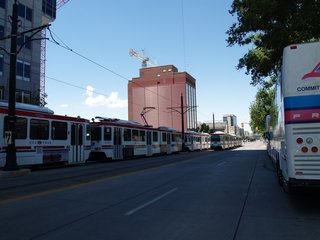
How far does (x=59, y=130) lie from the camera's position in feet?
70.0

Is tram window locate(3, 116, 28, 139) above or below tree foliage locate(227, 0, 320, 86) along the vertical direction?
below

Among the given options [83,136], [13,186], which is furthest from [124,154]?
[13,186]

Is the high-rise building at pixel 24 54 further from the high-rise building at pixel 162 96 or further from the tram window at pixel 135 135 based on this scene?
the high-rise building at pixel 162 96

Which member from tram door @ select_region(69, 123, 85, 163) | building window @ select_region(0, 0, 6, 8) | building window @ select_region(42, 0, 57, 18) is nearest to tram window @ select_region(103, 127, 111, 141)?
tram door @ select_region(69, 123, 85, 163)

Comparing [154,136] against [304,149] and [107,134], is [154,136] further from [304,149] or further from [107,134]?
[304,149]

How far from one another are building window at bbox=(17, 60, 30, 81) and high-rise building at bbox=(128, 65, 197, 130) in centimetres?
8691

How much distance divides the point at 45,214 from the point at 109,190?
144 inches

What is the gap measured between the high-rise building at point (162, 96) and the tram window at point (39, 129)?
111 meters

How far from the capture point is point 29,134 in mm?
19078

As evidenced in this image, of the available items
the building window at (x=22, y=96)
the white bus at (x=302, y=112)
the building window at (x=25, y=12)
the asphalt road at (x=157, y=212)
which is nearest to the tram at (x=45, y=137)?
the asphalt road at (x=157, y=212)

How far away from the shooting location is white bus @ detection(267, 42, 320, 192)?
7287mm

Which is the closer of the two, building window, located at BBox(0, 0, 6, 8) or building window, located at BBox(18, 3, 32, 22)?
Answer: building window, located at BBox(0, 0, 6, 8)

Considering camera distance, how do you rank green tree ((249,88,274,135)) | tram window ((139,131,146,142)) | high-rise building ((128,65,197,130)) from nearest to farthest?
tram window ((139,131,146,142)) < green tree ((249,88,274,135)) < high-rise building ((128,65,197,130))

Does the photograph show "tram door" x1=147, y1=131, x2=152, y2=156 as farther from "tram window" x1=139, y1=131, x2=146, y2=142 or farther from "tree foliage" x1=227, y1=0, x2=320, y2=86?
"tree foliage" x1=227, y1=0, x2=320, y2=86
